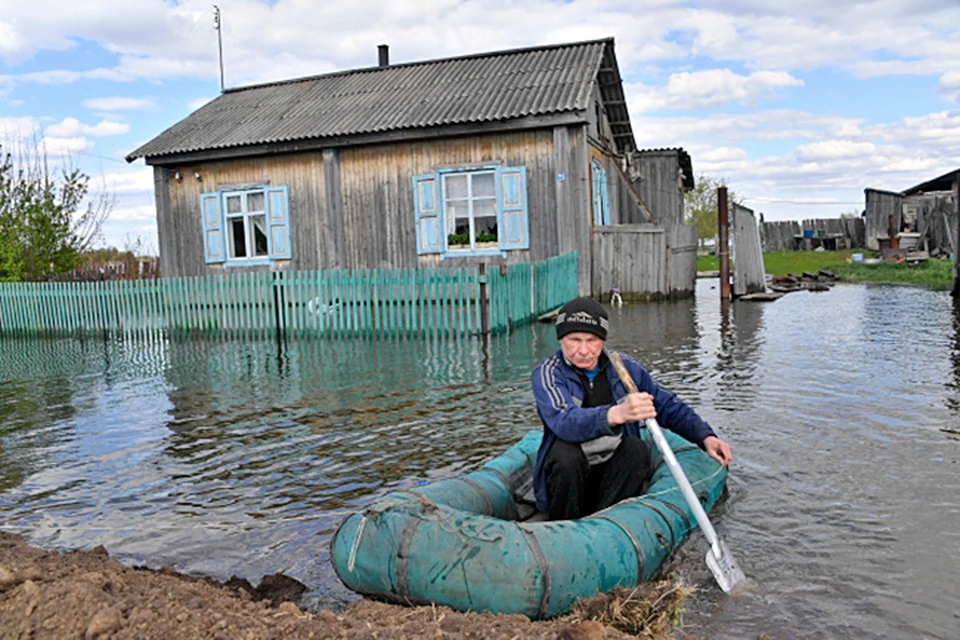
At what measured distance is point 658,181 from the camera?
23.5 meters

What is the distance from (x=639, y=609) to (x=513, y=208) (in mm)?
14074

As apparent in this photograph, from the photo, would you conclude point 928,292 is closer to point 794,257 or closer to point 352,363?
point 352,363

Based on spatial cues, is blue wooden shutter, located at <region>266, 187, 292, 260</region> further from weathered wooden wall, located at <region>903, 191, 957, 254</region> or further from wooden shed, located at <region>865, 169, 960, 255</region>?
weathered wooden wall, located at <region>903, 191, 957, 254</region>

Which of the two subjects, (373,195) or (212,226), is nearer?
(373,195)

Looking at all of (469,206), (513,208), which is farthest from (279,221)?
(513,208)

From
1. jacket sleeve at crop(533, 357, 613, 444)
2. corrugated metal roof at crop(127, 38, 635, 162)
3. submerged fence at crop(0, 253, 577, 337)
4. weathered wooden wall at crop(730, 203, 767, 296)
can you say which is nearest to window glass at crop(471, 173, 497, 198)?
corrugated metal roof at crop(127, 38, 635, 162)

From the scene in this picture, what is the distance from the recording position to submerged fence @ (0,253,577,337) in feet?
45.3

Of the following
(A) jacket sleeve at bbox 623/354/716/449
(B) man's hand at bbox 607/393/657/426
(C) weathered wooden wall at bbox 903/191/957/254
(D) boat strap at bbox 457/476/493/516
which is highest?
(C) weathered wooden wall at bbox 903/191/957/254

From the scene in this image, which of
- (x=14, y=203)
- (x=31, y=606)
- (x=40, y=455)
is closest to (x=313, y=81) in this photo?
(x=14, y=203)

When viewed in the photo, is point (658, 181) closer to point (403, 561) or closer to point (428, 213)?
point (428, 213)

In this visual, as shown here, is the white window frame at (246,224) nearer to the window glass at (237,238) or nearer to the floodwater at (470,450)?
the window glass at (237,238)

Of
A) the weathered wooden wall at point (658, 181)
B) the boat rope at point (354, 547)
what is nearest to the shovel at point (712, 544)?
the boat rope at point (354, 547)

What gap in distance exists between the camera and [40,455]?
24.2 feet

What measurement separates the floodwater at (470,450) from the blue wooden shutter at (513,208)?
4291 mm
